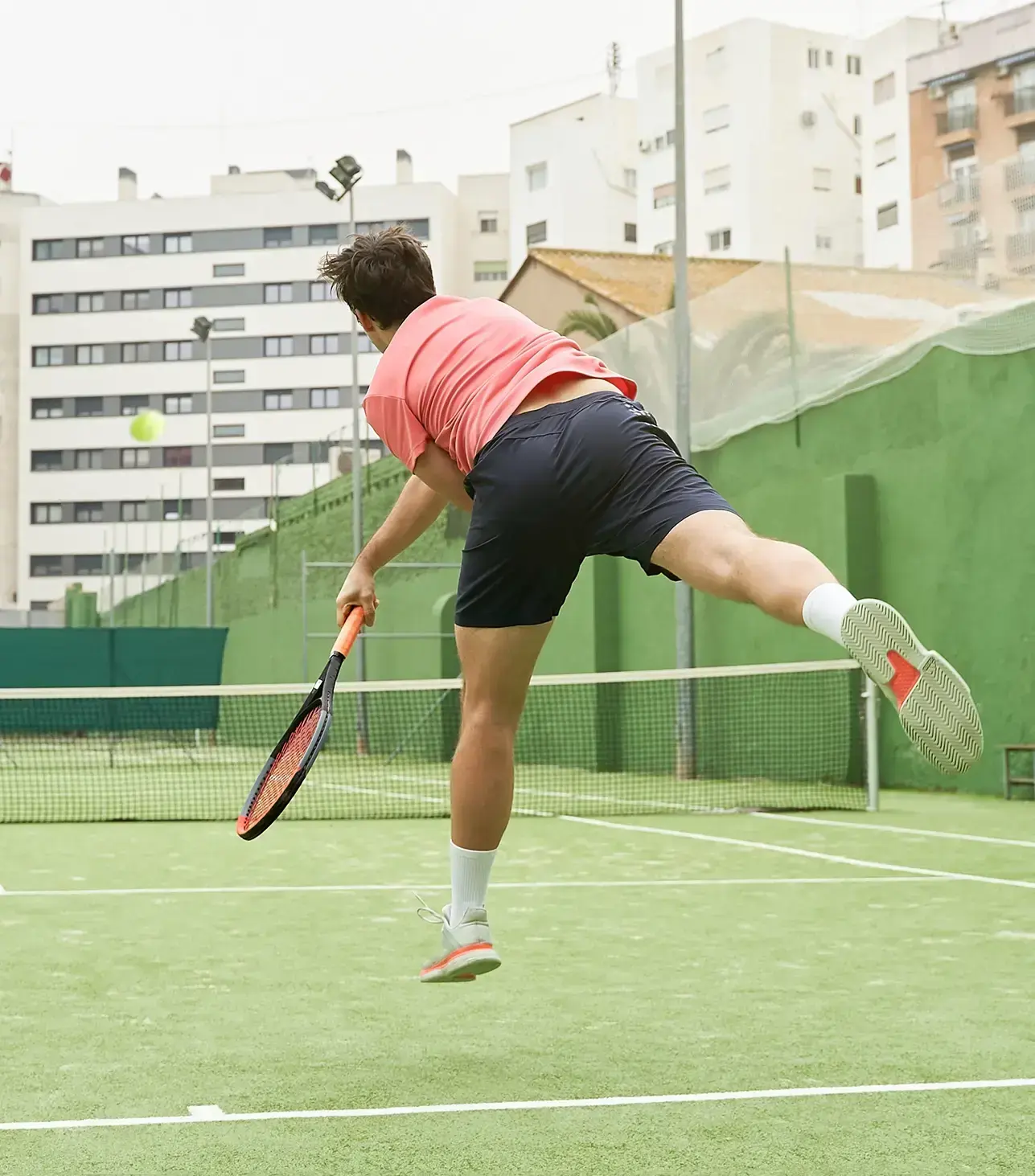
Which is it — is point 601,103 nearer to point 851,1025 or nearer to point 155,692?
point 155,692

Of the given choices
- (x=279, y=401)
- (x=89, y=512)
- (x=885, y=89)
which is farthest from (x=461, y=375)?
(x=89, y=512)

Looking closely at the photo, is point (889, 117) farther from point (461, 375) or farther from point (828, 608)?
point (828, 608)

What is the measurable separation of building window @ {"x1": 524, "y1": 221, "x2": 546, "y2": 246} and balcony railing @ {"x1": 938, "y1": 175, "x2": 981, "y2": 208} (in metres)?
49.1

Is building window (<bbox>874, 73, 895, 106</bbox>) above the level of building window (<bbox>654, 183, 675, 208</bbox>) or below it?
above

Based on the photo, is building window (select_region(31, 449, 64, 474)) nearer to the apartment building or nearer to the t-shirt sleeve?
the apartment building

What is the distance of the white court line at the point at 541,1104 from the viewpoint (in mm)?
3524

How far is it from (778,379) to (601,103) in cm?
4898

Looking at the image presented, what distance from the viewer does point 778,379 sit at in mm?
16484

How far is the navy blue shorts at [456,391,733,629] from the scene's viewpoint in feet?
11.2

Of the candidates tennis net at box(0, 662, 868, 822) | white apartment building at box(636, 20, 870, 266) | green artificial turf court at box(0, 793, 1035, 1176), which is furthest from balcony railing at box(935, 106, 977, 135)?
green artificial turf court at box(0, 793, 1035, 1176)

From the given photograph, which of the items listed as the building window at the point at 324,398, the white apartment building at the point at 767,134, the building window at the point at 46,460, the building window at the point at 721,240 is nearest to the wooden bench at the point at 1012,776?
the white apartment building at the point at 767,134

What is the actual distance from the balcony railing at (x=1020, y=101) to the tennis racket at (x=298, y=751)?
149ft

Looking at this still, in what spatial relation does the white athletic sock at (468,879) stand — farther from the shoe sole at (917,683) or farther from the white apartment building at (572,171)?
the white apartment building at (572,171)

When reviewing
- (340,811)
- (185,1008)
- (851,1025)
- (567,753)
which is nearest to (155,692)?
(340,811)
